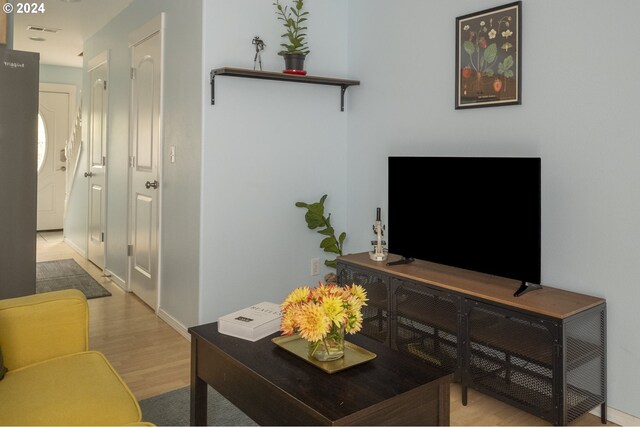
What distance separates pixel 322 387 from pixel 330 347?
180 millimetres

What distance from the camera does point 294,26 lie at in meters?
3.39

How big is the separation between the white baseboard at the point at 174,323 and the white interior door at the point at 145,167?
5.3 inches

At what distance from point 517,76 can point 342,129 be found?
1.45m

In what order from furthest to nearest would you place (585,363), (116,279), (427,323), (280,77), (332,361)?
(116,279) → (280,77) → (427,323) → (585,363) → (332,361)

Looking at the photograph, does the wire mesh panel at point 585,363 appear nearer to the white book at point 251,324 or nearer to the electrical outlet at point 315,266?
the white book at point 251,324

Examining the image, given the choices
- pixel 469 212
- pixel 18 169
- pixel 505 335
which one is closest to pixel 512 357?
pixel 505 335

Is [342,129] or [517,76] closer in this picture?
[517,76]

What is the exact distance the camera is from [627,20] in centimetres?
221

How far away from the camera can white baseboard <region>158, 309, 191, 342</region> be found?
3399mm

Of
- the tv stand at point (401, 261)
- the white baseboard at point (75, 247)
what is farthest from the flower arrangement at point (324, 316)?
the white baseboard at point (75, 247)

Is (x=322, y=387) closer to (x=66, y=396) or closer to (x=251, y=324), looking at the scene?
(x=251, y=324)

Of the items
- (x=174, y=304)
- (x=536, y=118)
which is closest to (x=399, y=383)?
(x=536, y=118)

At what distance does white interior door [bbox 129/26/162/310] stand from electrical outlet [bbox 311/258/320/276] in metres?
1.15

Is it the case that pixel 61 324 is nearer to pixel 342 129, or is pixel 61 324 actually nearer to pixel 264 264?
pixel 264 264
